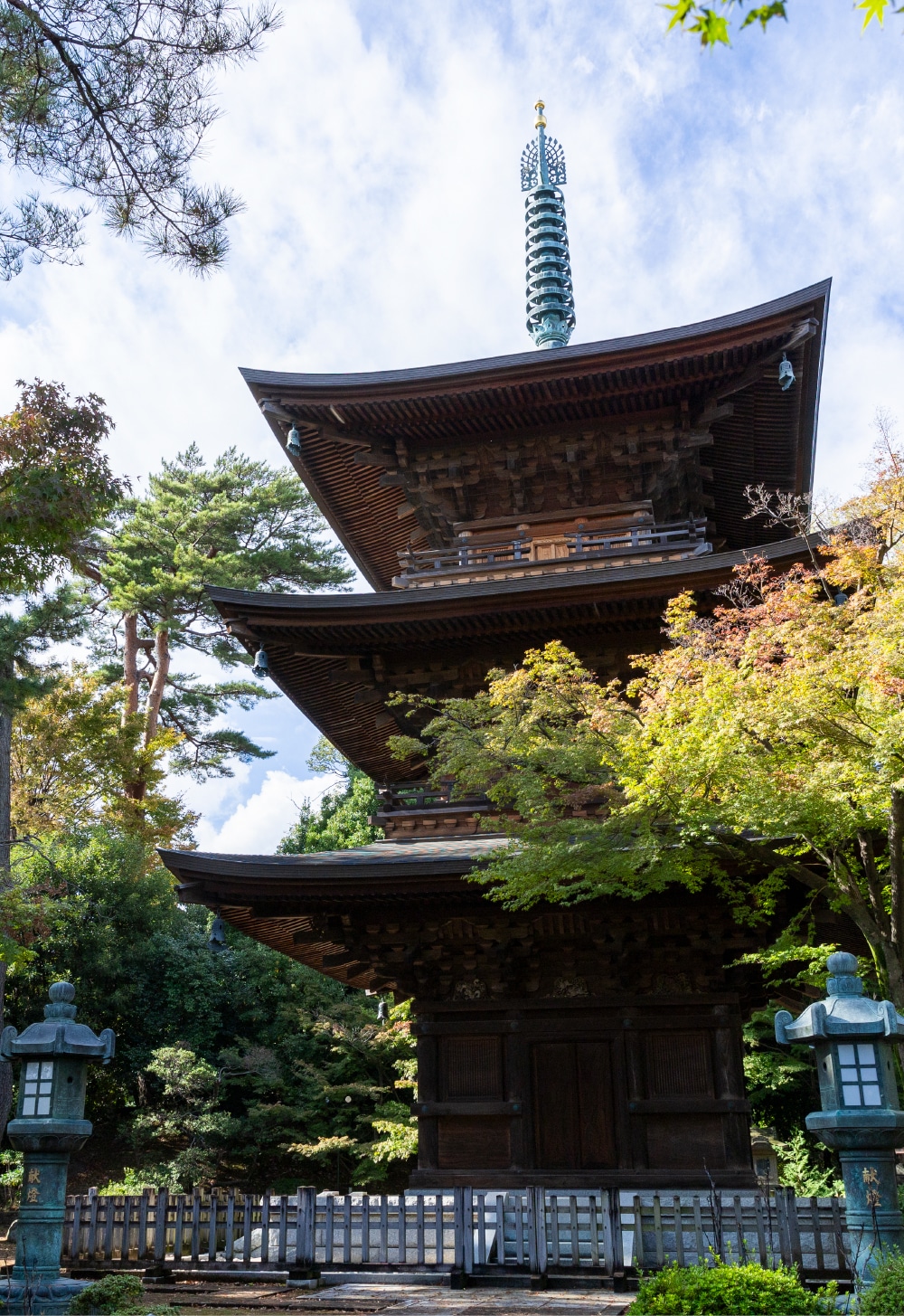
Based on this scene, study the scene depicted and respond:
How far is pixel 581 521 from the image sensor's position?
14.5 m

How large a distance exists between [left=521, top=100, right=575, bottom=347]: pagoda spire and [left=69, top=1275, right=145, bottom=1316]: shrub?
16180 mm

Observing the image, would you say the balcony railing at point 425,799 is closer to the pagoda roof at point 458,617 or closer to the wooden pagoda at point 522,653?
the wooden pagoda at point 522,653

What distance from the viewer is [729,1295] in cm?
609

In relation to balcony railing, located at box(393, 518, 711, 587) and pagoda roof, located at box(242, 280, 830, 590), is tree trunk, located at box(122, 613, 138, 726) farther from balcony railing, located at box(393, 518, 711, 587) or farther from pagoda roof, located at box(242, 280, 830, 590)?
balcony railing, located at box(393, 518, 711, 587)

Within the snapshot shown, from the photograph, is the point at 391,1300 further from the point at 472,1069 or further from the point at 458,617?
the point at 458,617

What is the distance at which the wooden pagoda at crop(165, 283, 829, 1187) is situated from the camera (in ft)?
38.2

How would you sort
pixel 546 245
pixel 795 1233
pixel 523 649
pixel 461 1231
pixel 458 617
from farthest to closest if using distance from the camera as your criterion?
pixel 546 245
pixel 523 649
pixel 458 617
pixel 461 1231
pixel 795 1233

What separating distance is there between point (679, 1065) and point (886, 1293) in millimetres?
5685

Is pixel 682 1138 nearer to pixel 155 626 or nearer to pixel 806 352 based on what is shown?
pixel 806 352

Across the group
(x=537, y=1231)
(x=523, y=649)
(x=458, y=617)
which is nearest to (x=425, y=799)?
(x=523, y=649)

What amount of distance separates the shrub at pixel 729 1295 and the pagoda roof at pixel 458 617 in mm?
5961

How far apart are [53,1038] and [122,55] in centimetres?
766

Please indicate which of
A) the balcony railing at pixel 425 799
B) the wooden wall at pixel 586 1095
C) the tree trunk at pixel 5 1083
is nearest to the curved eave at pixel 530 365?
the balcony railing at pixel 425 799

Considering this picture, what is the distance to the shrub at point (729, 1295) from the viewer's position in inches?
238
